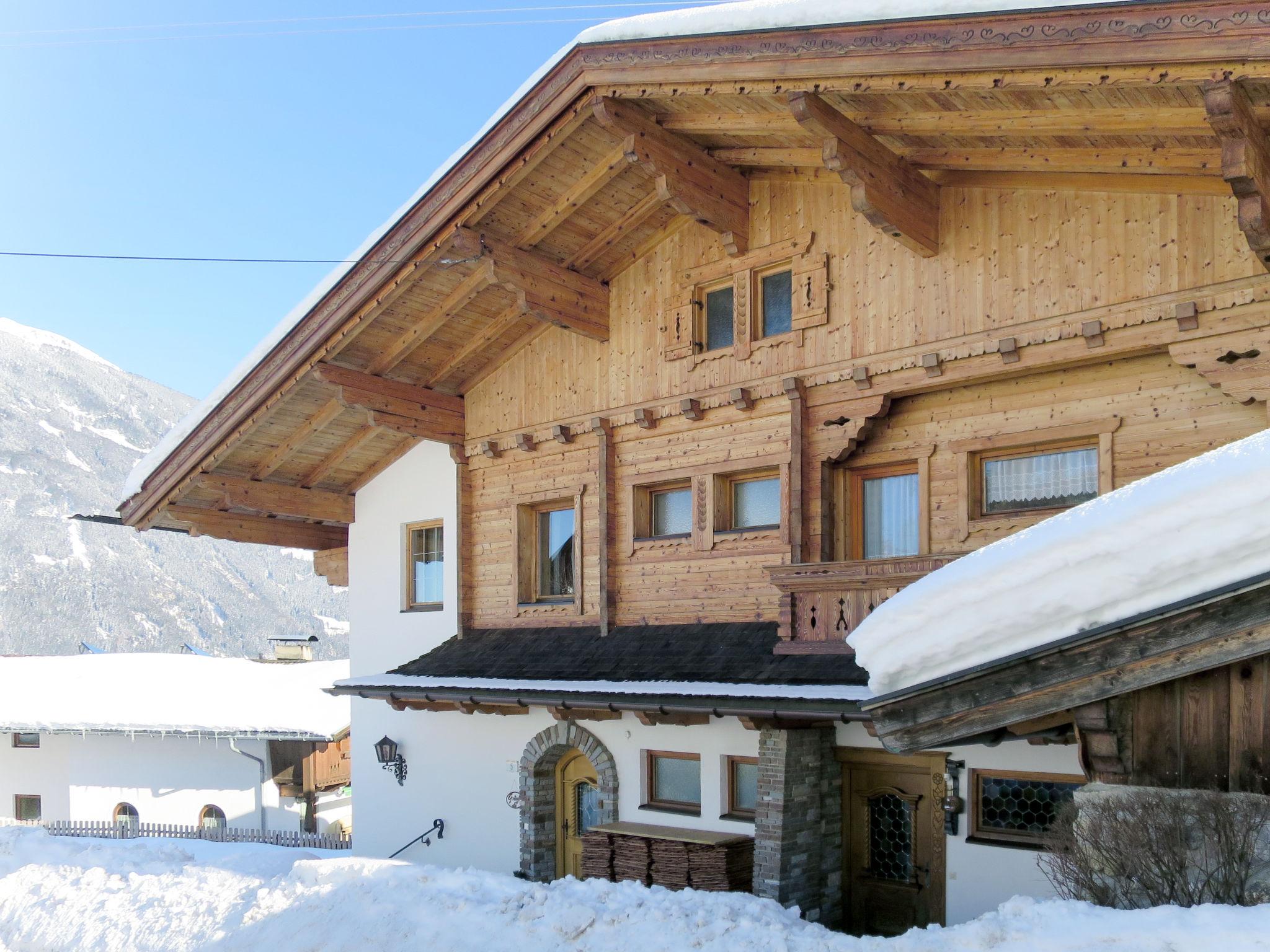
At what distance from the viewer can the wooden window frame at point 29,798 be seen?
88.5ft

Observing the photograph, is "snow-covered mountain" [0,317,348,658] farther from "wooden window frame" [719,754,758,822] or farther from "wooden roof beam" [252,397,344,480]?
"wooden window frame" [719,754,758,822]

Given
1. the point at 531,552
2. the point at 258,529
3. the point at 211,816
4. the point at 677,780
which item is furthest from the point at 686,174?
the point at 211,816

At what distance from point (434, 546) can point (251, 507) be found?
8.29ft

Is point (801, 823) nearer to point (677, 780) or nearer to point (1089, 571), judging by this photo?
point (677, 780)

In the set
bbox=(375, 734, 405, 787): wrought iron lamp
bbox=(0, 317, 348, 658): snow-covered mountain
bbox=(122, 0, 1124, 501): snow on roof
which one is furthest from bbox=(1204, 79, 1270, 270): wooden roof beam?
bbox=(0, 317, 348, 658): snow-covered mountain

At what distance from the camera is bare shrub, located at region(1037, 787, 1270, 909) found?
471cm

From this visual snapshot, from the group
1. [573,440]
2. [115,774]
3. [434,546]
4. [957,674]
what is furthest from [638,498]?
[115,774]

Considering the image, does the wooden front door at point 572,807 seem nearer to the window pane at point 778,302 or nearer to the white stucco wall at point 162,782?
the window pane at point 778,302

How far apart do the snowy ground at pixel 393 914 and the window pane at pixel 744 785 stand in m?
2.81

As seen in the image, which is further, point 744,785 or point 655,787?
point 655,787

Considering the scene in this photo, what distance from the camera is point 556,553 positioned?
49.4 feet

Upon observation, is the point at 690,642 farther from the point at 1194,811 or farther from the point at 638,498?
the point at 1194,811

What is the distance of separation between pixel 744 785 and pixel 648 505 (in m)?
3.39

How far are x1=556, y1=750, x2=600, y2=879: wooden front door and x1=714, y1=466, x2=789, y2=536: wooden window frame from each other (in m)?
3.35
